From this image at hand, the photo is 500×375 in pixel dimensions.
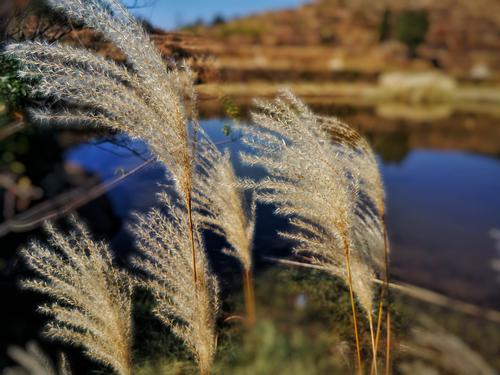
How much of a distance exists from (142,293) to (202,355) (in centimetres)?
208

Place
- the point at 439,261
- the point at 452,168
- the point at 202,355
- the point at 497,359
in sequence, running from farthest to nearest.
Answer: the point at 452,168, the point at 439,261, the point at 497,359, the point at 202,355

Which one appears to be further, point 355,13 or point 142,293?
point 355,13

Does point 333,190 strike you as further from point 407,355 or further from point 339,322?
point 339,322

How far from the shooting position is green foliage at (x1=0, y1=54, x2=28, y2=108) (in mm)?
2334

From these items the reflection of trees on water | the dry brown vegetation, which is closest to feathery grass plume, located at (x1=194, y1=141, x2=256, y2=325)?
the dry brown vegetation

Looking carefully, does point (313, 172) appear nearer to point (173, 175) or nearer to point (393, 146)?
point (173, 175)

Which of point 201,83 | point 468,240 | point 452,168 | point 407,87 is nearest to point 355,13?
point 407,87

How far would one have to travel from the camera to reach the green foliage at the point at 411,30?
111 ft

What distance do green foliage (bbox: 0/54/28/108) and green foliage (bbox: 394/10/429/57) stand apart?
35.9 metres

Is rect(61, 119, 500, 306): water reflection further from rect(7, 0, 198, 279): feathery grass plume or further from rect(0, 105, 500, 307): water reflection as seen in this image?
rect(7, 0, 198, 279): feathery grass plume

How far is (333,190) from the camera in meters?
1.38

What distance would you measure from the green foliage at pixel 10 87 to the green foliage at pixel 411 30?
3589 centimetres

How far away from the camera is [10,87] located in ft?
8.05

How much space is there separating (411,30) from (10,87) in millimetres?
39106
